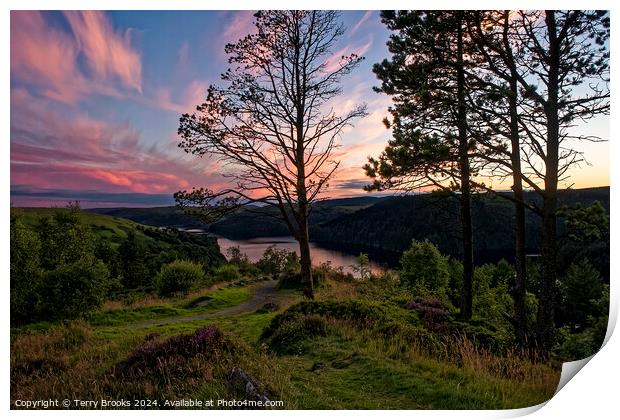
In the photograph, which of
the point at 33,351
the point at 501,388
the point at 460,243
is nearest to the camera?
the point at 501,388

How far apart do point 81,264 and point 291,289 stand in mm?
7549

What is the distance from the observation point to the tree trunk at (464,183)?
699 centimetres

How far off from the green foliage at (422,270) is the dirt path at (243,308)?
4.44 meters

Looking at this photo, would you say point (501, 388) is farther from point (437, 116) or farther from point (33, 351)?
point (33, 351)

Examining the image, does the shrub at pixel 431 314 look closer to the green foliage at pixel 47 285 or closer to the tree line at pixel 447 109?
A: the tree line at pixel 447 109

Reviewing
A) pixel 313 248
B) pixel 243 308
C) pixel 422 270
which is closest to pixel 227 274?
pixel 243 308

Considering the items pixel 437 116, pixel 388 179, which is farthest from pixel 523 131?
pixel 388 179

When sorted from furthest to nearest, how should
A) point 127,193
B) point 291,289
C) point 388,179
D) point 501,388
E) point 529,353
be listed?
point 291,289, point 388,179, point 127,193, point 529,353, point 501,388

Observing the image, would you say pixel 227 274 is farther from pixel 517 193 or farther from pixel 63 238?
pixel 517 193

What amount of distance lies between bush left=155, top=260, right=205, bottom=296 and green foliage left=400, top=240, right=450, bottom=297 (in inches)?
335

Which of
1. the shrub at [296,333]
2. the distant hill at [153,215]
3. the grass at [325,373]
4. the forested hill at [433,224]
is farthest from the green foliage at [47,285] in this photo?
the forested hill at [433,224]

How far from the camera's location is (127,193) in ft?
23.1

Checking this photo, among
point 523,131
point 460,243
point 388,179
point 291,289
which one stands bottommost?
point 291,289

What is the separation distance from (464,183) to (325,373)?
4.48m
